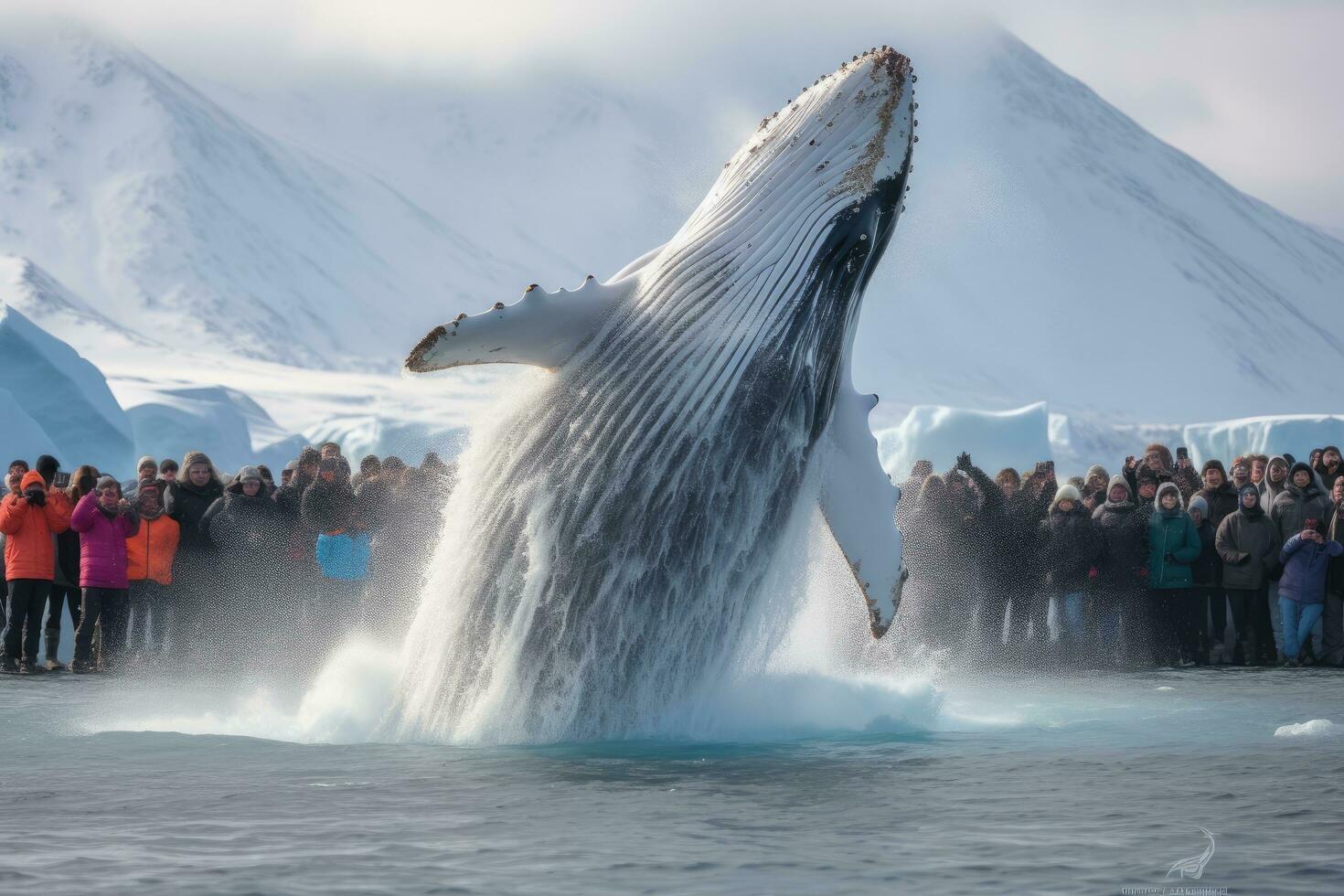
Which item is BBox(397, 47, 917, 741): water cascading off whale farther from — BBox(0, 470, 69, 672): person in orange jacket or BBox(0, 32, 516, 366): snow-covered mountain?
BBox(0, 32, 516, 366): snow-covered mountain

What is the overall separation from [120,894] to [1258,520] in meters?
11.8

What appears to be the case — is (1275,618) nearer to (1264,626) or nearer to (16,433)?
(1264,626)

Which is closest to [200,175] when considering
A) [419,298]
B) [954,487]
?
[419,298]

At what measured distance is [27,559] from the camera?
13055mm

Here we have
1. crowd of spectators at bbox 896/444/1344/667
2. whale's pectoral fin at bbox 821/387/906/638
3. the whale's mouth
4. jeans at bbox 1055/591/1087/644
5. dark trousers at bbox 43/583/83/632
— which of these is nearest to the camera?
the whale's mouth

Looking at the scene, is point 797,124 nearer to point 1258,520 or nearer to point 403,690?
point 403,690

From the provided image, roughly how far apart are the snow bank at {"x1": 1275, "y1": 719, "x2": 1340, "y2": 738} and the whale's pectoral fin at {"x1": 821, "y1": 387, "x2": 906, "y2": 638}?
1963 mm

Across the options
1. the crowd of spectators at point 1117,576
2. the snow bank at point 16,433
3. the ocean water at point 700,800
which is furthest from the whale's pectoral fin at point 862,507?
the snow bank at point 16,433

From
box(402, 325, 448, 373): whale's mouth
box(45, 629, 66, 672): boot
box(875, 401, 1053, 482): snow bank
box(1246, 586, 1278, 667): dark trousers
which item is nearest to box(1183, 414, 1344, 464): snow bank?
box(875, 401, 1053, 482): snow bank

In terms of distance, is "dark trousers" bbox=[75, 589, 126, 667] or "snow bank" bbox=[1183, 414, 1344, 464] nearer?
"dark trousers" bbox=[75, 589, 126, 667]

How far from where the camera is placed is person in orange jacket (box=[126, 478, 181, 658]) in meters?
13.9

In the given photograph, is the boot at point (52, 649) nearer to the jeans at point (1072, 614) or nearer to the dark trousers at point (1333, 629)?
the jeans at point (1072, 614)

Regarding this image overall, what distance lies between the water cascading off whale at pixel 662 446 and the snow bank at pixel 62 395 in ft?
109

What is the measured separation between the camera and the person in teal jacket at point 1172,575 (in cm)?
1434
